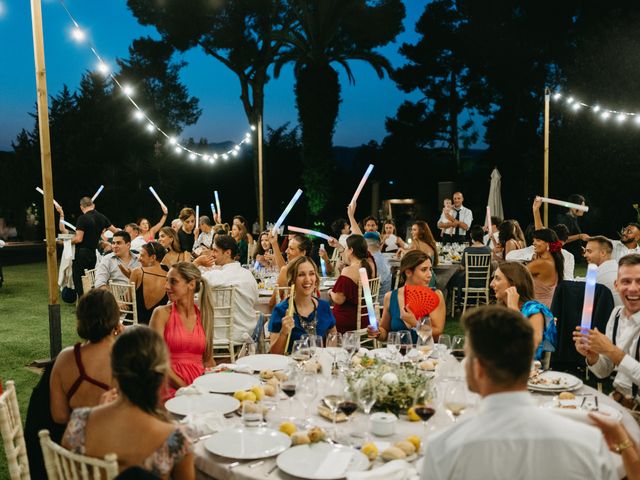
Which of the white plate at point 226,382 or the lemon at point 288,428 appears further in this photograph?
the white plate at point 226,382

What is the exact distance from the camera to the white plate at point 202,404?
253 centimetres

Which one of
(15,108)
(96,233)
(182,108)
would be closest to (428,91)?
(182,108)

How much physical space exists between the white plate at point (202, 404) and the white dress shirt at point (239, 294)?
2.52 meters

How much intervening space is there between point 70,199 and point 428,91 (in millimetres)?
15475

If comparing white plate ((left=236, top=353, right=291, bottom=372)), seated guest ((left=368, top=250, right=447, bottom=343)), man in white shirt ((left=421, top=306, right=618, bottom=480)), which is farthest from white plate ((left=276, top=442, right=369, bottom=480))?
seated guest ((left=368, top=250, right=447, bottom=343))

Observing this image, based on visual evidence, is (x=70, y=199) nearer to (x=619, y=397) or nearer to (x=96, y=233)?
(x=96, y=233)

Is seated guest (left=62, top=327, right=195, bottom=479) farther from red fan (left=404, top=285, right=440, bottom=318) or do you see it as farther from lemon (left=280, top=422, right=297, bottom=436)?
red fan (left=404, top=285, right=440, bottom=318)

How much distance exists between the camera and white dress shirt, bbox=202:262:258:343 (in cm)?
522

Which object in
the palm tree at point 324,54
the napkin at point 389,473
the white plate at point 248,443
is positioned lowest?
the white plate at point 248,443

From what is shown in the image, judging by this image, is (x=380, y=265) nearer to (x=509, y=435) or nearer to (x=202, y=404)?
(x=202, y=404)

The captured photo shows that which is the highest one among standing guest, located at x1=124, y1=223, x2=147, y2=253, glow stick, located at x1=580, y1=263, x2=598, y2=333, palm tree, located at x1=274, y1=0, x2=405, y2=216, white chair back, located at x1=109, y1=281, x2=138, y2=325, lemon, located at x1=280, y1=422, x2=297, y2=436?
palm tree, located at x1=274, y1=0, x2=405, y2=216

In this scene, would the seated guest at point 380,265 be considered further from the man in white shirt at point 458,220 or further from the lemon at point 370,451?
the lemon at point 370,451

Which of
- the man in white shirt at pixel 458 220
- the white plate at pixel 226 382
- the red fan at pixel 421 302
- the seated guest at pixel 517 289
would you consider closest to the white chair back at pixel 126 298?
the red fan at pixel 421 302

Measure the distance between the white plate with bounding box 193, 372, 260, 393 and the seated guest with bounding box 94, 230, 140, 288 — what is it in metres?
3.82
